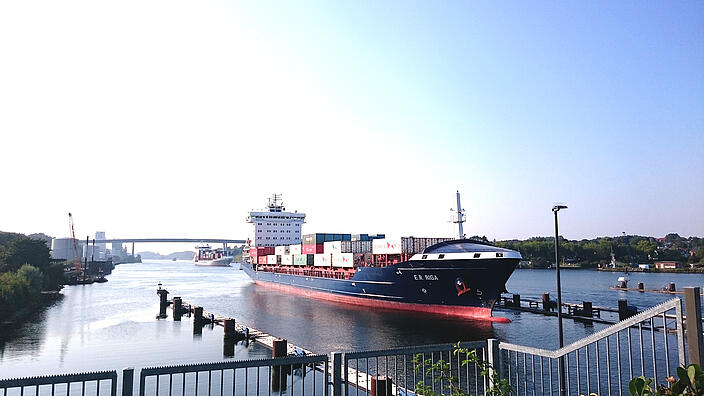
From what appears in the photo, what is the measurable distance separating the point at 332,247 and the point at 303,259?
849 centimetres

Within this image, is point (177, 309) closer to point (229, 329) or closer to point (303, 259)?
point (229, 329)

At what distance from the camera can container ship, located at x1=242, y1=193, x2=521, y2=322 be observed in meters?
38.0

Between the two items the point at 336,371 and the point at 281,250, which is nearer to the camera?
the point at 336,371

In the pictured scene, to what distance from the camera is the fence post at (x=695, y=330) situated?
4387 millimetres

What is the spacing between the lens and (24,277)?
5594 cm

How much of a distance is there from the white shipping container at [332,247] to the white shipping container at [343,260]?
33.4 inches

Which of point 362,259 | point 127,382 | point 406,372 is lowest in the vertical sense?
point 406,372

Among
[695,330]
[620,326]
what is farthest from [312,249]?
[695,330]

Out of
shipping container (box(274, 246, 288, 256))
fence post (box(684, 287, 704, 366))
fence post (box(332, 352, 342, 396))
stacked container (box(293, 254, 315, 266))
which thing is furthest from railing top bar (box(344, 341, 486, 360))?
shipping container (box(274, 246, 288, 256))

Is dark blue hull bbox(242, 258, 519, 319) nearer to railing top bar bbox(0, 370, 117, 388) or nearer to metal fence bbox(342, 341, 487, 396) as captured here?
metal fence bbox(342, 341, 487, 396)

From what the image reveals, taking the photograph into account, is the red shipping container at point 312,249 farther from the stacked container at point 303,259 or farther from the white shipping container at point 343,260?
the white shipping container at point 343,260

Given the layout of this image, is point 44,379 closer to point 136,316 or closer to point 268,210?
point 136,316

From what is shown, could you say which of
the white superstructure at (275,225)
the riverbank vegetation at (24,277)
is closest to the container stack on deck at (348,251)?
the white superstructure at (275,225)

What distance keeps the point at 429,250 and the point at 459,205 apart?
39.8ft
